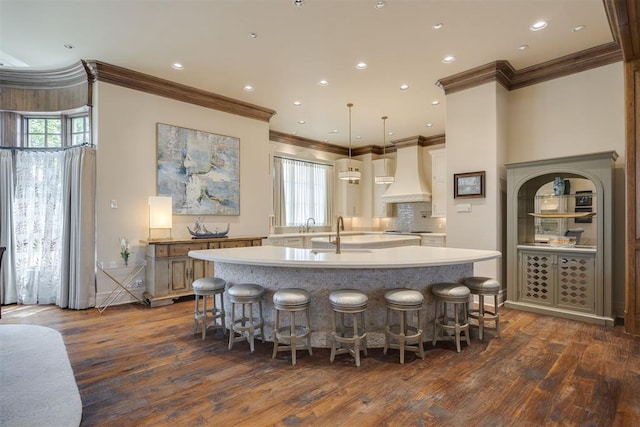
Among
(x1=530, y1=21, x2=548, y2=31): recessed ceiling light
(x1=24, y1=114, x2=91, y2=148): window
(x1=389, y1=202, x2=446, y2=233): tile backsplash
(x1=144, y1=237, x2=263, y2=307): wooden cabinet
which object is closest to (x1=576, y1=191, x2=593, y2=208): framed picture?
(x1=530, y1=21, x2=548, y2=31): recessed ceiling light

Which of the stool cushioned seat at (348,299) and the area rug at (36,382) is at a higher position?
the stool cushioned seat at (348,299)

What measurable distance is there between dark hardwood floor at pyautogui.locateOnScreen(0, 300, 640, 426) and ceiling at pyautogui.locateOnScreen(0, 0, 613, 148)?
10.9 feet

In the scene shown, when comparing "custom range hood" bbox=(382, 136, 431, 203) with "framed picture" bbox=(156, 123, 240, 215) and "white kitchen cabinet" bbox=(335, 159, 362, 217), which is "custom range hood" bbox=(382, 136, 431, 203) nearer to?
"white kitchen cabinet" bbox=(335, 159, 362, 217)

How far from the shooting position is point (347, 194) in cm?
905

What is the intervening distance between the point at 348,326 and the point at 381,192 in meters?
6.32

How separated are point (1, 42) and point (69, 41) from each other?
2.70 feet

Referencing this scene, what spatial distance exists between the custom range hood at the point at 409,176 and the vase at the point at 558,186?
3.51 m

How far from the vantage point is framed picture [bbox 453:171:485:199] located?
4723 millimetres

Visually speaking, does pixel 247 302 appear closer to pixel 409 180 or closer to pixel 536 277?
pixel 536 277

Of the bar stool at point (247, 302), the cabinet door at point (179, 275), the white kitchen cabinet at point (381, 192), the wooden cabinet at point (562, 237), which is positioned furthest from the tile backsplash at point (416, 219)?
the bar stool at point (247, 302)

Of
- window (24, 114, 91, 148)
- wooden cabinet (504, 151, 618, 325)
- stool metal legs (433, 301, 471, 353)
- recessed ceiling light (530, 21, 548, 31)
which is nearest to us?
stool metal legs (433, 301, 471, 353)

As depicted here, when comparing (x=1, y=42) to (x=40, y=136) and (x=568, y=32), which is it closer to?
(x=40, y=136)

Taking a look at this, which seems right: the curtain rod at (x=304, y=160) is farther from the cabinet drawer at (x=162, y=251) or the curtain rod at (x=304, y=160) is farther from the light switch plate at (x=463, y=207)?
the light switch plate at (x=463, y=207)

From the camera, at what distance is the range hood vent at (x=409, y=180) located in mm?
7980
